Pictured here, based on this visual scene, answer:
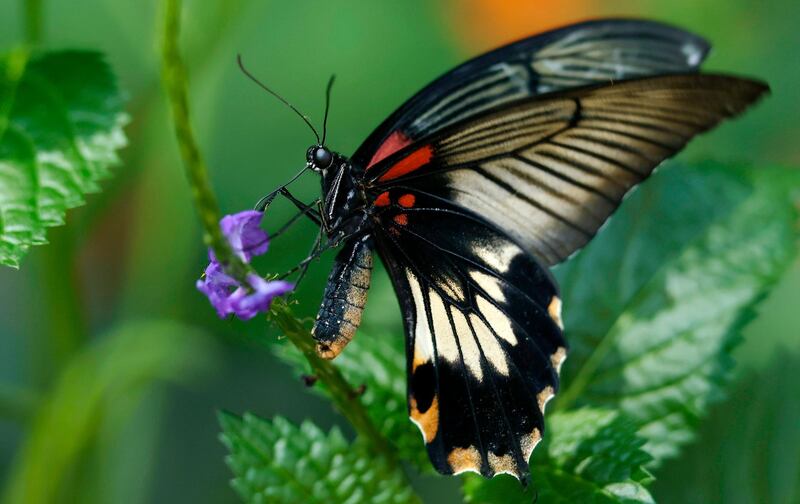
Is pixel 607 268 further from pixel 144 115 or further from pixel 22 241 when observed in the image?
pixel 144 115

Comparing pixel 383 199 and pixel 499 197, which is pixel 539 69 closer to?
pixel 499 197

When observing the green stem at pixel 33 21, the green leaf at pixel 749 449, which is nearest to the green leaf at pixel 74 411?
the green stem at pixel 33 21

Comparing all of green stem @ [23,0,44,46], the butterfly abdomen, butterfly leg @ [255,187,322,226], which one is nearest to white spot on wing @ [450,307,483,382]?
the butterfly abdomen

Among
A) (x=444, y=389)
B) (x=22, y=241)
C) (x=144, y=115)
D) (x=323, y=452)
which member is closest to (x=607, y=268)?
(x=444, y=389)

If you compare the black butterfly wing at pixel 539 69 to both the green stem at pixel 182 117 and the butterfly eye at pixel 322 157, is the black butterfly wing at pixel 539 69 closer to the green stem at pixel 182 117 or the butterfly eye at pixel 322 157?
the butterfly eye at pixel 322 157

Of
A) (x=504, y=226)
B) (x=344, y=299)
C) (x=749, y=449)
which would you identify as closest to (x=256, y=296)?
(x=344, y=299)
